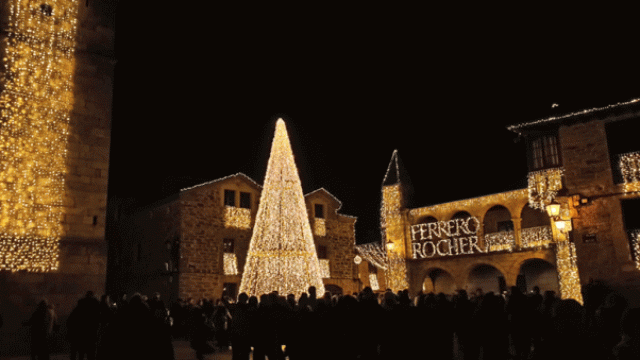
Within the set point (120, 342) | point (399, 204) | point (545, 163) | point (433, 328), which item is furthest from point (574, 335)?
point (399, 204)

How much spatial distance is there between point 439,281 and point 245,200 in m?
12.7

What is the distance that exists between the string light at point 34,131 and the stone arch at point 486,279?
A: 20.9 meters

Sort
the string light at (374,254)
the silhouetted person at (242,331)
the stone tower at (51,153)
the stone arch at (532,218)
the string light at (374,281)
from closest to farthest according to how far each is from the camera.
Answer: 1. the silhouetted person at (242,331)
2. the stone tower at (51,153)
3. the stone arch at (532,218)
4. the string light at (374,254)
5. the string light at (374,281)

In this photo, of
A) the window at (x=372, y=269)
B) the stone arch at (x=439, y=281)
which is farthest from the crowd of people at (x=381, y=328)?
the window at (x=372, y=269)

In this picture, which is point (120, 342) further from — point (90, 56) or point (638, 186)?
point (638, 186)

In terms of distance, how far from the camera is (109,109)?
1345cm

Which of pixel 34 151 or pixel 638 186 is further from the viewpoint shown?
pixel 638 186

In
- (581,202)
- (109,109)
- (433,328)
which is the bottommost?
(433,328)

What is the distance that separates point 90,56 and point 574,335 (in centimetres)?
1289

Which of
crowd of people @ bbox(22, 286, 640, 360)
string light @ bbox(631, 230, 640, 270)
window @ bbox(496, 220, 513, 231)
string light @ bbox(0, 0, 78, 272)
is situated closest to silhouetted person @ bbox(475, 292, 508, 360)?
crowd of people @ bbox(22, 286, 640, 360)

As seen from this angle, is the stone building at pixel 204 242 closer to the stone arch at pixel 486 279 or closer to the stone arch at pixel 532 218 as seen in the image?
the stone arch at pixel 486 279

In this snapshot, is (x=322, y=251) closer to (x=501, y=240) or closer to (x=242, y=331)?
(x=501, y=240)

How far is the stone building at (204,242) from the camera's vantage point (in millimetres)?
23672

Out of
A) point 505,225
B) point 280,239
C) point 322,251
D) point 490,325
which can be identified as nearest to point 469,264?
point 505,225
